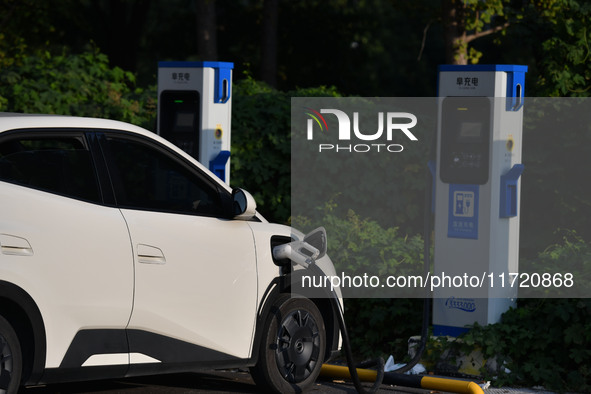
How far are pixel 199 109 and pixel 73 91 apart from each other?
3.65 meters

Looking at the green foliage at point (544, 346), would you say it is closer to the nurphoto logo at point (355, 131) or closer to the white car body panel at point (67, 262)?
the white car body panel at point (67, 262)

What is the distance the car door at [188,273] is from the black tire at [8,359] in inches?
28.2

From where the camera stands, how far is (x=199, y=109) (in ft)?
32.0

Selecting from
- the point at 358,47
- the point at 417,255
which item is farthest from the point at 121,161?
the point at 358,47

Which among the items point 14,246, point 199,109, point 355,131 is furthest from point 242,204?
point 355,131

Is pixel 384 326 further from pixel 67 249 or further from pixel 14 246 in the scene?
pixel 14 246

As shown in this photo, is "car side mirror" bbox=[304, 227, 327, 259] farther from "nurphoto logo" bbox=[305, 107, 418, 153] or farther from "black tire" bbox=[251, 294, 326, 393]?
"nurphoto logo" bbox=[305, 107, 418, 153]

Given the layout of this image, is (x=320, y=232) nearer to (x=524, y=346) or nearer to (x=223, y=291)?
(x=223, y=291)

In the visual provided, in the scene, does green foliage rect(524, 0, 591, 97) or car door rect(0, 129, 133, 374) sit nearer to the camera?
car door rect(0, 129, 133, 374)

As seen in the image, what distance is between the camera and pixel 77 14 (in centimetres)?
2508

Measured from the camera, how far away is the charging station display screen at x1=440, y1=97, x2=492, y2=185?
7688 millimetres

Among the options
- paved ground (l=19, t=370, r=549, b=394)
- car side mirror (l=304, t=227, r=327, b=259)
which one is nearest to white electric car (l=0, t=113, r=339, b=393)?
car side mirror (l=304, t=227, r=327, b=259)

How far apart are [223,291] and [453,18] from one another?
405 inches

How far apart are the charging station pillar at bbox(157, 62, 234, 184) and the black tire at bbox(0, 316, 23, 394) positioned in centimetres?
459
